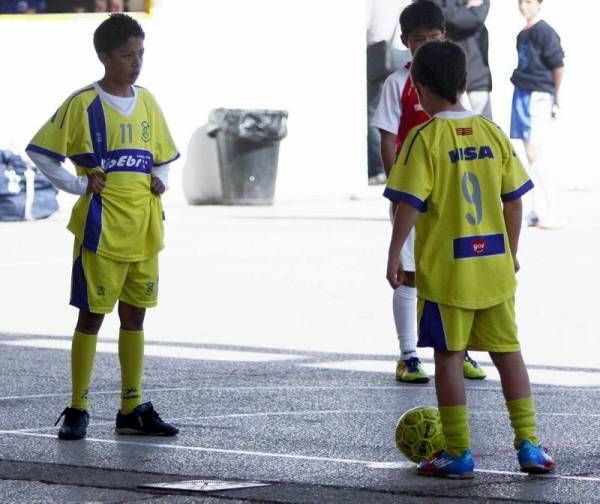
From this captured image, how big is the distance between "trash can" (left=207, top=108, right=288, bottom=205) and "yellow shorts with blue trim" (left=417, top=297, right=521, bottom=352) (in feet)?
56.3

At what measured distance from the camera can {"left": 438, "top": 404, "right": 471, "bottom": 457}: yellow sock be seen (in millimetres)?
6512

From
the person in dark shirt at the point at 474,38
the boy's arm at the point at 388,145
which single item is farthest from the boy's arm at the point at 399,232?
the person in dark shirt at the point at 474,38

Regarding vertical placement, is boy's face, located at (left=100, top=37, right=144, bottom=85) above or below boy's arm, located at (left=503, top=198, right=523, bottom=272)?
above

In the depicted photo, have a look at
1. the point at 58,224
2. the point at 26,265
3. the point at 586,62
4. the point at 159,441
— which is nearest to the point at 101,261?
the point at 159,441

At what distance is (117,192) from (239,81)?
55.3 feet

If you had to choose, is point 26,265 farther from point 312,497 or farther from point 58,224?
point 312,497

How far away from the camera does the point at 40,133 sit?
7.66 metres

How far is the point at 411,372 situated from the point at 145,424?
206 centimetres

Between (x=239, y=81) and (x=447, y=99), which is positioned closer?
(x=447, y=99)

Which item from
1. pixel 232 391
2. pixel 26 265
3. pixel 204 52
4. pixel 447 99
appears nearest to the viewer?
pixel 447 99

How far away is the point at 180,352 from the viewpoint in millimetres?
10547

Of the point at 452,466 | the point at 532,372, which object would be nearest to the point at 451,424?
the point at 452,466

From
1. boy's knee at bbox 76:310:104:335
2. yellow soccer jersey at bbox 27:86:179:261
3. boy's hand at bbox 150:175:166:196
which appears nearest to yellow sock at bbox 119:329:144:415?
boy's knee at bbox 76:310:104:335

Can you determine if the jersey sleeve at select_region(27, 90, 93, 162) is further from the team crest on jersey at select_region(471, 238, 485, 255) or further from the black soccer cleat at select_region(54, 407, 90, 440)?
the team crest on jersey at select_region(471, 238, 485, 255)
